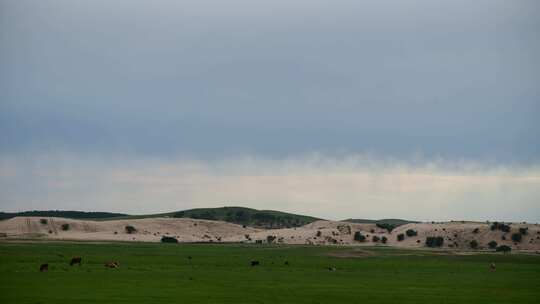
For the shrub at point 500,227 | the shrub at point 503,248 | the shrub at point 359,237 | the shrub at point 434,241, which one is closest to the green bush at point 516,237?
the shrub at point 500,227

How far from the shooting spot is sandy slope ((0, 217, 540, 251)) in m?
150

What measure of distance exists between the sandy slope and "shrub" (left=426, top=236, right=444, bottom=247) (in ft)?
3.64

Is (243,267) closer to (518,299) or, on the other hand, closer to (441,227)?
(518,299)

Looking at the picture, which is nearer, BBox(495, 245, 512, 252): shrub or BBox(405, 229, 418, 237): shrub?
BBox(495, 245, 512, 252): shrub

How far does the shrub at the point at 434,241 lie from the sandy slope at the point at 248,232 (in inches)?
43.7

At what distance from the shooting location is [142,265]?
232 ft

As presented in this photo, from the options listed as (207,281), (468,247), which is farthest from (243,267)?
(468,247)

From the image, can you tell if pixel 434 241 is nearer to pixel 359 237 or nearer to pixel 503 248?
pixel 503 248

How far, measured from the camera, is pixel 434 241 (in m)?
148

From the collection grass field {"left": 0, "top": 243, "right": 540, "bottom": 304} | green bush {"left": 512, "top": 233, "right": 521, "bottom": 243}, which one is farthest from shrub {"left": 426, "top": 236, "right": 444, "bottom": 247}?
grass field {"left": 0, "top": 243, "right": 540, "bottom": 304}

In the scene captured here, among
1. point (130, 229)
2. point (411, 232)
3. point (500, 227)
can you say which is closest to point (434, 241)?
point (500, 227)

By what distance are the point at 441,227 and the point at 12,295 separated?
131 meters

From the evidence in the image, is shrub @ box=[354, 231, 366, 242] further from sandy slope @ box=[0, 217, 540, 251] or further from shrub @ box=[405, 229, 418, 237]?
shrub @ box=[405, 229, 418, 237]

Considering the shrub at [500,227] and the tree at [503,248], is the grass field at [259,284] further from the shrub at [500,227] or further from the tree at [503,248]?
the shrub at [500,227]
